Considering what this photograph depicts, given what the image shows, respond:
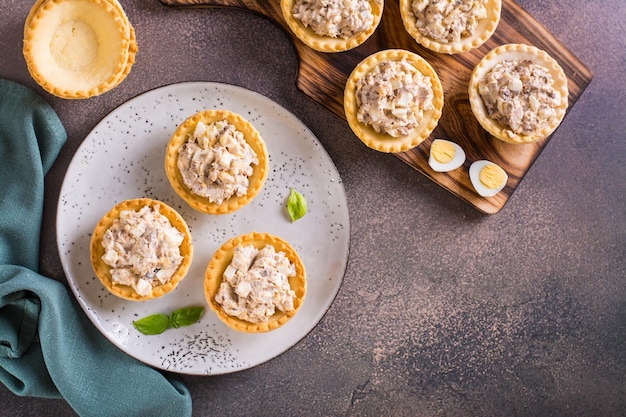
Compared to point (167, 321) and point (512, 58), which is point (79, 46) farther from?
point (512, 58)

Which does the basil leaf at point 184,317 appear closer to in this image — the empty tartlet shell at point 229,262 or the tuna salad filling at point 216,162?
the empty tartlet shell at point 229,262

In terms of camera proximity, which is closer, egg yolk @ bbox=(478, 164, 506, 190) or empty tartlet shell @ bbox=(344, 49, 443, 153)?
empty tartlet shell @ bbox=(344, 49, 443, 153)

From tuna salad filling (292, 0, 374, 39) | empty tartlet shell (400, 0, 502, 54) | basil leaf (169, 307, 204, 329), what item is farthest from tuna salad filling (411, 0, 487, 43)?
basil leaf (169, 307, 204, 329)

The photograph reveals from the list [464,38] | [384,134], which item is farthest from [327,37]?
[464,38]

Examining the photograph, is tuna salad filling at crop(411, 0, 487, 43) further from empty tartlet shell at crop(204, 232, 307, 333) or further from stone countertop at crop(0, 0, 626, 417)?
empty tartlet shell at crop(204, 232, 307, 333)

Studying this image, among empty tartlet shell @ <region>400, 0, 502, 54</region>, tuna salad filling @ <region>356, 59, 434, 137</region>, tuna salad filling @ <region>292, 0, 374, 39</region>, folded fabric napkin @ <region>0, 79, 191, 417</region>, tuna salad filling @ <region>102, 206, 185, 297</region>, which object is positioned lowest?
folded fabric napkin @ <region>0, 79, 191, 417</region>

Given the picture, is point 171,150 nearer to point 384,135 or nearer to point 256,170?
point 256,170
